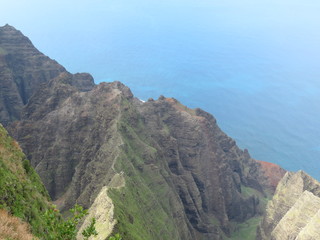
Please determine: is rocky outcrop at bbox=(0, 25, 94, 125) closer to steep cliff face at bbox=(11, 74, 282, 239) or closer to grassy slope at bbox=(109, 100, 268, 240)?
steep cliff face at bbox=(11, 74, 282, 239)

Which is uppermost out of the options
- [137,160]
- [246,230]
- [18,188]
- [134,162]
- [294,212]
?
[18,188]

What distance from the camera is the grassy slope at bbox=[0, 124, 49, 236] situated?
18734 millimetres

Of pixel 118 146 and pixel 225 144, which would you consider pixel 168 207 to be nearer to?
pixel 118 146

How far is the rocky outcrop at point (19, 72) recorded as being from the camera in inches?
4830

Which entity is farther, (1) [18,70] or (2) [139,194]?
(1) [18,70]

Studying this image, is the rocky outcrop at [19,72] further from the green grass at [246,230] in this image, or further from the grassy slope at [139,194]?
the green grass at [246,230]

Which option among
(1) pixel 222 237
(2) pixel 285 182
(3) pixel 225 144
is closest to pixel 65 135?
(1) pixel 222 237

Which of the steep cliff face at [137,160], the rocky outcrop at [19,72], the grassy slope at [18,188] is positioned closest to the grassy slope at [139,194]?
the steep cliff face at [137,160]

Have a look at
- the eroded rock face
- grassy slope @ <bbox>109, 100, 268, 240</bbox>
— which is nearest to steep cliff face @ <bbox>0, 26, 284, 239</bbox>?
grassy slope @ <bbox>109, 100, 268, 240</bbox>

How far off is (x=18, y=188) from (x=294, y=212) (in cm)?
5489

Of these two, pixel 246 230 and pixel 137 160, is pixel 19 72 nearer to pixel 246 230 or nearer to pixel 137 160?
pixel 137 160

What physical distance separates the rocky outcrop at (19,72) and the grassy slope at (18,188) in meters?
103

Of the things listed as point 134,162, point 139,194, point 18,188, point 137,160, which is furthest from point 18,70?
point 18,188

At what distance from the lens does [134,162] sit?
63.1 meters
